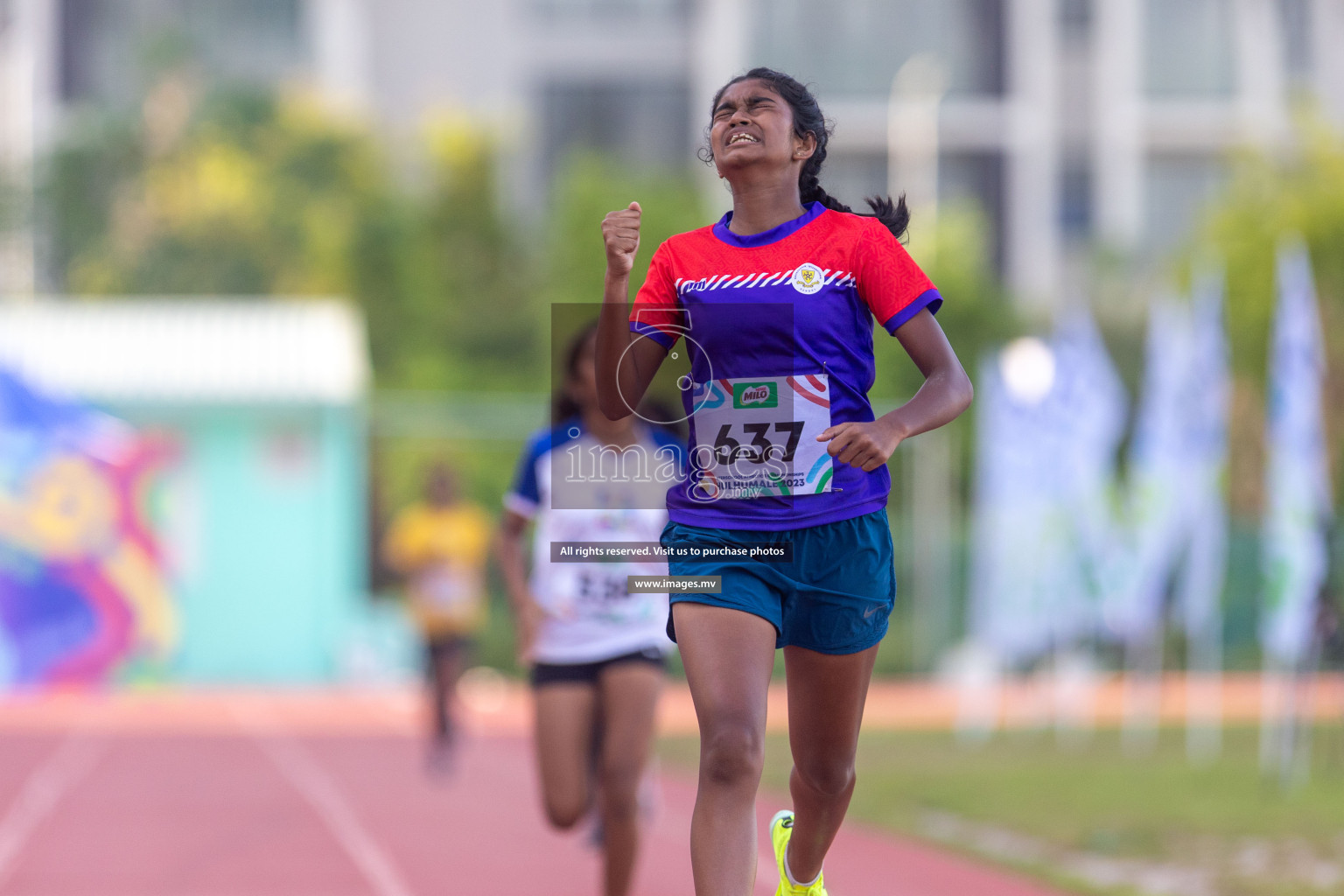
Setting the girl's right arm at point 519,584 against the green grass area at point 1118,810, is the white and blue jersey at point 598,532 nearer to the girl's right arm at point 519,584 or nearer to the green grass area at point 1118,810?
the girl's right arm at point 519,584

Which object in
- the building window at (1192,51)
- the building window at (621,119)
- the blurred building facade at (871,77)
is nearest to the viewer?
the blurred building facade at (871,77)

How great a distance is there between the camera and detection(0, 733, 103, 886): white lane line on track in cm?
1012

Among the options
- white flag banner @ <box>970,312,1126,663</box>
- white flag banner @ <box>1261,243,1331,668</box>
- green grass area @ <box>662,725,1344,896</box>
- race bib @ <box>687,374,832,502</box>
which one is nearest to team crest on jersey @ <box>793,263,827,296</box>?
race bib @ <box>687,374,832,502</box>

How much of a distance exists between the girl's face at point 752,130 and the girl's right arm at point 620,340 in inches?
9.6

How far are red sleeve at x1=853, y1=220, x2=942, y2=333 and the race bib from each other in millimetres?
200

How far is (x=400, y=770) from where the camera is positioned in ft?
48.1

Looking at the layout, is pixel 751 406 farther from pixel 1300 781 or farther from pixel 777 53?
pixel 777 53

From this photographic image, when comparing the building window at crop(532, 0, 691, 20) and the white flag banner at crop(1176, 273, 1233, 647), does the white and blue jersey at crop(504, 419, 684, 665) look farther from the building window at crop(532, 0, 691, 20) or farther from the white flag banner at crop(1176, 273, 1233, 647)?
the building window at crop(532, 0, 691, 20)

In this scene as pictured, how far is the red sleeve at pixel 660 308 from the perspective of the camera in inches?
175

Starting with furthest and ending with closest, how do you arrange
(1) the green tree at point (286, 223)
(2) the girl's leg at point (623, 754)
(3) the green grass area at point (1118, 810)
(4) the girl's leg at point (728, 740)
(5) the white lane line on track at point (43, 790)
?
(1) the green tree at point (286, 223) < (5) the white lane line on track at point (43, 790) < (3) the green grass area at point (1118, 810) < (2) the girl's leg at point (623, 754) < (4) the girl's leg at point (728, 740)

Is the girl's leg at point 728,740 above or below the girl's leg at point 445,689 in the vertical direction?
above

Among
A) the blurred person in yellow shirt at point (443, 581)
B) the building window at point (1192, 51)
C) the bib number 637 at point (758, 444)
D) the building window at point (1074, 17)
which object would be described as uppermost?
the building window at point (1074, 17)

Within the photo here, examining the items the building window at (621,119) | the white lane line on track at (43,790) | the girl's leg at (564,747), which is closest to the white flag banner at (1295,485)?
the girl's leg at (564,747)

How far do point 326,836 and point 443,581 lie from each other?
3651 millimetres
